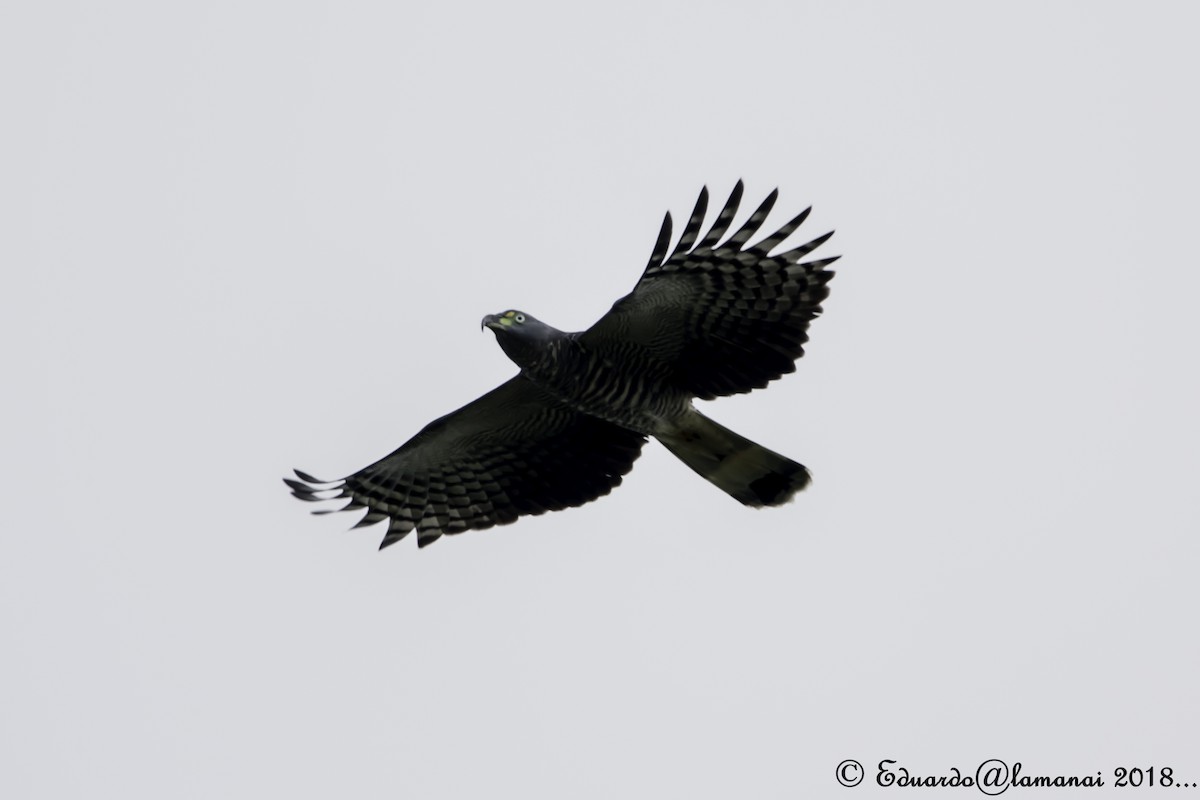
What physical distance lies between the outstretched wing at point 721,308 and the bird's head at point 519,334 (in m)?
0.28

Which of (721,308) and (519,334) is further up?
(721,308)

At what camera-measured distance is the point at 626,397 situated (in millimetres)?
11289

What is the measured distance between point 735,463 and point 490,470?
1.85 meters

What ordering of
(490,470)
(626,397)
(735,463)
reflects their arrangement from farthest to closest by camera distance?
1. (490,470)
2. (735,463)
3. (626,397)

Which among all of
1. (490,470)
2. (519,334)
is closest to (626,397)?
(519,334)

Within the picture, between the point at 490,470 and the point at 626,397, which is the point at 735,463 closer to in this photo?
the point at 626,397

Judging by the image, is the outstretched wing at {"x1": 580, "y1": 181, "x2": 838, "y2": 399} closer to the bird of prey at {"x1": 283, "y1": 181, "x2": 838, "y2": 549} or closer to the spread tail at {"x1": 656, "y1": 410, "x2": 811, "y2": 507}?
the bird of prey at {"x1": 283, "y1": 181, "x2": 838, "y2": 549}

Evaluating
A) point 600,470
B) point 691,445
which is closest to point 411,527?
point 600,470

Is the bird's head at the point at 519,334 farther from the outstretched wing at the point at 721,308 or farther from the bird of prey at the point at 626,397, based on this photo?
the outstretched wing at the point at 721,308

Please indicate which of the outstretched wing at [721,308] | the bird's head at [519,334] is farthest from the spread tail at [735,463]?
the bird's head at [519,334]

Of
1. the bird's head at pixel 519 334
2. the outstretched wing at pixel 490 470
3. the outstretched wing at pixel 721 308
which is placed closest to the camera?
the outstretched wing at pixel 721 308

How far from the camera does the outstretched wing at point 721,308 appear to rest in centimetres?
1063

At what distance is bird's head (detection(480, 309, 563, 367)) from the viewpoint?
11.0 m

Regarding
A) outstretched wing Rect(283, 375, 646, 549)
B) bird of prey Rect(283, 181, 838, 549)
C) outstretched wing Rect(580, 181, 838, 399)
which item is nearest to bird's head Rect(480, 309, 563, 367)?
bird of prey Rect(283, 181, 838, 549)
